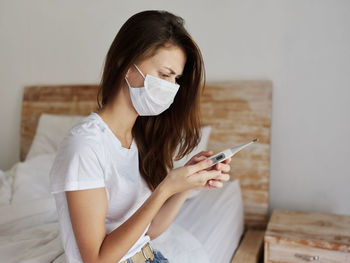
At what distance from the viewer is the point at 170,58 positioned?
3.22 ft

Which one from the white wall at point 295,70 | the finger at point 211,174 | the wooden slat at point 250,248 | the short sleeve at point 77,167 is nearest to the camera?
the short sleeve at point 77,167

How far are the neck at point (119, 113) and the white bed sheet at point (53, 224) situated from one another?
44cm

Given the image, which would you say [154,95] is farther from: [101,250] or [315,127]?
[315,127]

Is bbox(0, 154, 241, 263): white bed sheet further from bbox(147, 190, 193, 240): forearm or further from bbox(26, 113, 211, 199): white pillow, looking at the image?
bbox(26, 113, 211, 199): white pillow

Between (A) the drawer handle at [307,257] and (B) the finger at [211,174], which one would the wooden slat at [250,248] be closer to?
(A) the drawer handle at [307,257]

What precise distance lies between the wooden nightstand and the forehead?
2.88ft

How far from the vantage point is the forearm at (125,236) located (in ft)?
2.70

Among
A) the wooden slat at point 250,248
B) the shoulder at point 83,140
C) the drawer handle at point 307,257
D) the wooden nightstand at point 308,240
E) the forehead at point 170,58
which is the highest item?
the forehead at point 170,58

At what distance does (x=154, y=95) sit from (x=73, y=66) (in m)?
1.58

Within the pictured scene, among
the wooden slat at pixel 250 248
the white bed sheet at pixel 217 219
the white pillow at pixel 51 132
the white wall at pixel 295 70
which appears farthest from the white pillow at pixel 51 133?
the wooden slat at pixel 250 248

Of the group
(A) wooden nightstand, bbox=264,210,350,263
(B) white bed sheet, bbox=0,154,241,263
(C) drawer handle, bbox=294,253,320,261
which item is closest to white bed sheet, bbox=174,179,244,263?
(B) white bed sheet, bbox=0,154,241,263

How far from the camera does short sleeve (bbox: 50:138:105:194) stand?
79 centimetres

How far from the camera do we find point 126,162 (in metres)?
1.02

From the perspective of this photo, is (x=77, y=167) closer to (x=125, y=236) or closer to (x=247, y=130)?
(x=125, y=236)
